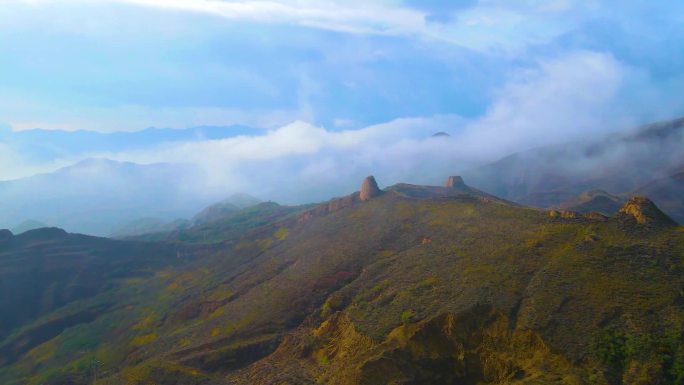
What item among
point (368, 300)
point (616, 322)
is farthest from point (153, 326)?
point (616, 322)

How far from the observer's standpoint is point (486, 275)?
56750 mm

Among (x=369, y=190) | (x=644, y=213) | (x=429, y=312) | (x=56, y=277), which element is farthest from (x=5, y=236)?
(x=644, y=213)

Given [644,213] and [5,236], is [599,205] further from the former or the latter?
[5,236]

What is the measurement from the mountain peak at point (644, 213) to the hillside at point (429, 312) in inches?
8.2

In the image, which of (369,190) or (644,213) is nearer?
(644,213)

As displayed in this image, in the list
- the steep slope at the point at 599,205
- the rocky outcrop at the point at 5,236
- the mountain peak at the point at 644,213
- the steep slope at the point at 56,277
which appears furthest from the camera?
the steep slope at the point at 599,205

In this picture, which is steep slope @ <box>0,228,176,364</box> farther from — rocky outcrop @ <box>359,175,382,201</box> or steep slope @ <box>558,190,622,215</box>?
steep slope @ <box>558,190,622,215</box>

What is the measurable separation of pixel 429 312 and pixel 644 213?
28984mm

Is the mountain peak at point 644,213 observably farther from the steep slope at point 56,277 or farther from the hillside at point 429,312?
the steep slope at point 56,277

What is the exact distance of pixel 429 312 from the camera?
5225cm

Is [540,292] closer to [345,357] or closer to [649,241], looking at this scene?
[649,241]

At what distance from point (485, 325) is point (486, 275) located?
9.67 m

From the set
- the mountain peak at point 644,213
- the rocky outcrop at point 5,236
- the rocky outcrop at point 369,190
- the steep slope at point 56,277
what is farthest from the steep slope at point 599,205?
the rocky outcrop at point 5,236

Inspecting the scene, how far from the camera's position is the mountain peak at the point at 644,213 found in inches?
2381
